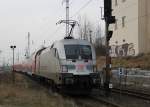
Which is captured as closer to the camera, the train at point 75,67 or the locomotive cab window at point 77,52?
the train at point 75,67

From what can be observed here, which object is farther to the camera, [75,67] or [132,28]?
[132,28]

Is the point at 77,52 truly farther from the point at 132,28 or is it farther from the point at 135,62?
the point at 132,28

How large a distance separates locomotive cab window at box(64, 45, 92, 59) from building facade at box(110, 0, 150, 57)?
Result: 32.4m

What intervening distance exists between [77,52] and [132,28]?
115 ft

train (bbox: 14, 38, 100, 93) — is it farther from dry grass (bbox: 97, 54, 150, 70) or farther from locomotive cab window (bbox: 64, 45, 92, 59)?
dry grass (bbox: 97, 54, 150, 70)

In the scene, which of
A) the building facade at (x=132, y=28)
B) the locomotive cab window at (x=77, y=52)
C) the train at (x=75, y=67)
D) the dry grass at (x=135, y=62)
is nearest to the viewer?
the train at (x=75, y=67)

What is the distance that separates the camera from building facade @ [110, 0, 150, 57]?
188 ft

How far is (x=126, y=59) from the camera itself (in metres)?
56.3

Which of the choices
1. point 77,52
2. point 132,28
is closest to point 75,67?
point 77,52

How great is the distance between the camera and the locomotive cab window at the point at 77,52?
2480 centimetres

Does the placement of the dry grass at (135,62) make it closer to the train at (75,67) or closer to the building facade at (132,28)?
the building facade at (132,28)

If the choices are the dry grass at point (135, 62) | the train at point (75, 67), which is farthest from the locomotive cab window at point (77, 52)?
the dry grass at point (135, 62)

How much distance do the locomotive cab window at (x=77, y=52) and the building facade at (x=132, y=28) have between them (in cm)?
3245

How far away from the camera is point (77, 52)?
82.0 feet
